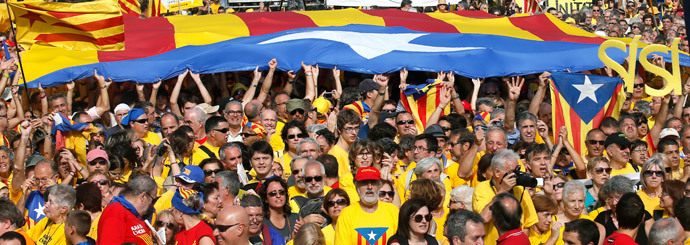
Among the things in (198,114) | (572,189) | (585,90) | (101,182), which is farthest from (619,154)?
(101,182)

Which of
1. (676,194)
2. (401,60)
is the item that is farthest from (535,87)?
(676,194)

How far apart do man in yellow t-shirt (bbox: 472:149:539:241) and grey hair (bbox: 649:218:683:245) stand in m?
1.02

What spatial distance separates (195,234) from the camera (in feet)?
21.9

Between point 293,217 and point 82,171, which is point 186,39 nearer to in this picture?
point 82,171

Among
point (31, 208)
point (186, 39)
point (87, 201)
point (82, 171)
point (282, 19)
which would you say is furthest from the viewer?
point (282, 19)

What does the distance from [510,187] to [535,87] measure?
4.89 m

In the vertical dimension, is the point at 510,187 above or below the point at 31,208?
above

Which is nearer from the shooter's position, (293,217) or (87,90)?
(293,217)

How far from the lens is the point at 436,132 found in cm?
937

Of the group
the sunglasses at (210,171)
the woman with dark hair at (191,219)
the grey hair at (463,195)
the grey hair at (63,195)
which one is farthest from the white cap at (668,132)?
the grey hair at (63,195)

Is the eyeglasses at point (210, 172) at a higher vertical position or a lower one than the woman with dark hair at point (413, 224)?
lower

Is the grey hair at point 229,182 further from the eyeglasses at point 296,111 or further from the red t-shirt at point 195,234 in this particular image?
the eyeglasses at point 296,111

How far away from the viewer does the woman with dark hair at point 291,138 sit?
9.12 metres

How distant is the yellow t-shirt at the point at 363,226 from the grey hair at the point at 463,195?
68 centimetres
